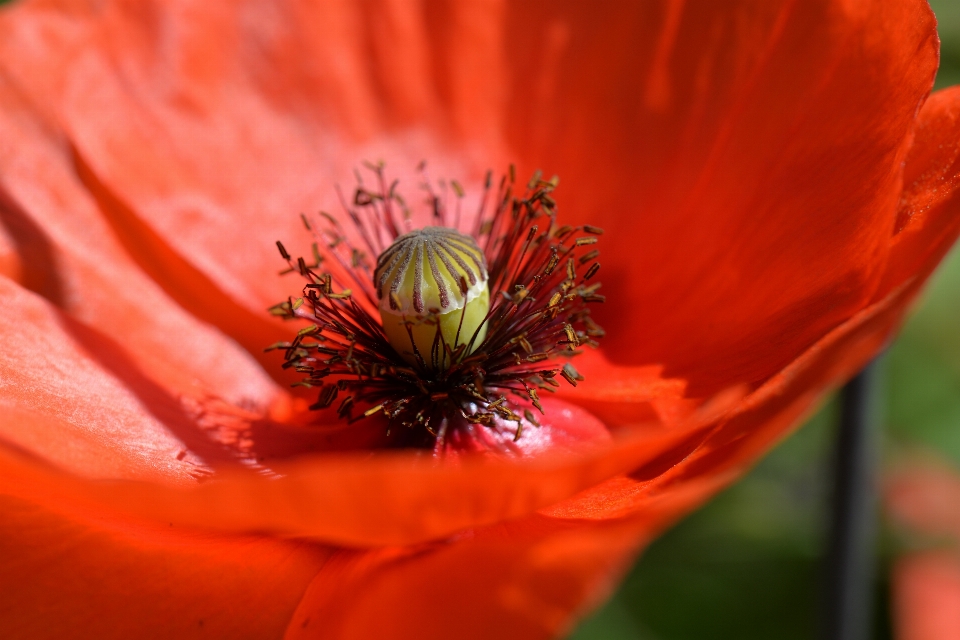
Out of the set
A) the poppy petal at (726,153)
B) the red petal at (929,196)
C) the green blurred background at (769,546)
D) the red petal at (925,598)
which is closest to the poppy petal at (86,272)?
the poppy petal at (726,153)

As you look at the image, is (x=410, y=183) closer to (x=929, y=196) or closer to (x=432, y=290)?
(x=432, y=290)

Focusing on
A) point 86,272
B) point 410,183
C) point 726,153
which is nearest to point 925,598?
point 726,153

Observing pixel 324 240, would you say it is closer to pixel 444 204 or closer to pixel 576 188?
pixel 444 204

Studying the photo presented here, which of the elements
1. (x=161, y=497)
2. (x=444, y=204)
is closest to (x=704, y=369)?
(x=444, y=204)

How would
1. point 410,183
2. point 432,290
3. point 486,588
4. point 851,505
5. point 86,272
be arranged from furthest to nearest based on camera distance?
1. point 410,183
2. point 86,272
3. point 432,290
4. point 851,505
5. point 486,588

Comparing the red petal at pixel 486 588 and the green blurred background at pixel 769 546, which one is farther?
the green blurred background at pixel 769 546

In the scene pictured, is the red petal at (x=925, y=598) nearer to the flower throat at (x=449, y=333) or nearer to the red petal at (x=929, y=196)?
the flower throat at (x=449, y=333)
